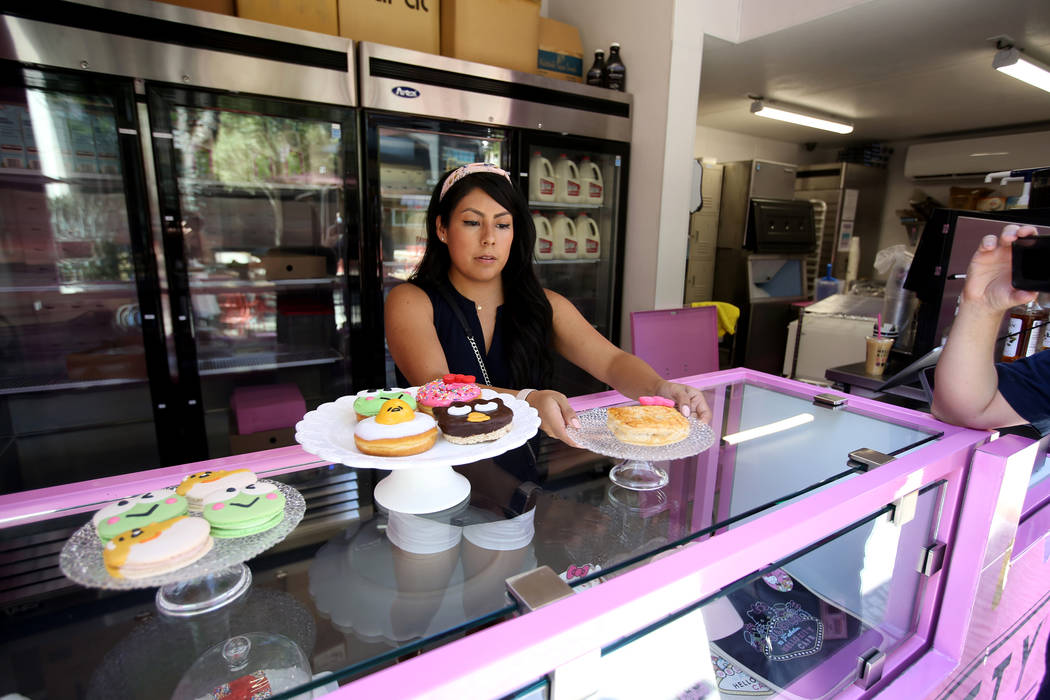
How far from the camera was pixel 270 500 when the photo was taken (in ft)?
2.36

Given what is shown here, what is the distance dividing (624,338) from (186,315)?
266cm

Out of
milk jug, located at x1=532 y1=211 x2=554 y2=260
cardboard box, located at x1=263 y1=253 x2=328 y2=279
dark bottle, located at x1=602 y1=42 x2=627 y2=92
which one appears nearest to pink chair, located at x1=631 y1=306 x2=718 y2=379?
milk jug, located at x1=532 y1=211 x2=554 y2=260

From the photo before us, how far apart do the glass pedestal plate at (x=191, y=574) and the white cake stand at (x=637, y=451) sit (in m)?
0.56

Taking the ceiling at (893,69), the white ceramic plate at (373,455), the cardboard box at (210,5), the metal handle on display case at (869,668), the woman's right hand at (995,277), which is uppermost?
the ceiling at (893,69)

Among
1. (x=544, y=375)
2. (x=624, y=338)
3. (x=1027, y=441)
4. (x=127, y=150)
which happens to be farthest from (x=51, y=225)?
(x=1027, y=441)

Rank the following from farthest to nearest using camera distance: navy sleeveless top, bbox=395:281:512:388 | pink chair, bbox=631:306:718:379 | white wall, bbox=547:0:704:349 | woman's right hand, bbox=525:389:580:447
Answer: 1. white wall, bbox=547:0:704:349
2. pink chair, bbox=631:306:718:379
3. navy sleeveless top, bbox=395:281:512:388
4. woman's right hand, bbox=525:389:580:447

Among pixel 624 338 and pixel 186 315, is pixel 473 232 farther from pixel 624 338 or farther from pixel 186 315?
pixel 624 338

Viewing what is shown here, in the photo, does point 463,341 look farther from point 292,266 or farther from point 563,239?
point 563,239

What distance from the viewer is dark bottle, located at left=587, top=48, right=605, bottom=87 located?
3588mm

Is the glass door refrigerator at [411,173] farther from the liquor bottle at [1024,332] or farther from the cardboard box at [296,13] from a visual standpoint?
the liquor bottle at [1024,332]

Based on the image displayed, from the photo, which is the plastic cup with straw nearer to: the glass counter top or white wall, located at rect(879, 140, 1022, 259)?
the glass counter top

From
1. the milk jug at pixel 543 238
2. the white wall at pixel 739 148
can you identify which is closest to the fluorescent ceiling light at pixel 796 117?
the white wall at pixel 739 148

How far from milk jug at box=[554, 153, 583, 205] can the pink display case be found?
2.45 m

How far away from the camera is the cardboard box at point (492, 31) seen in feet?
9.75
